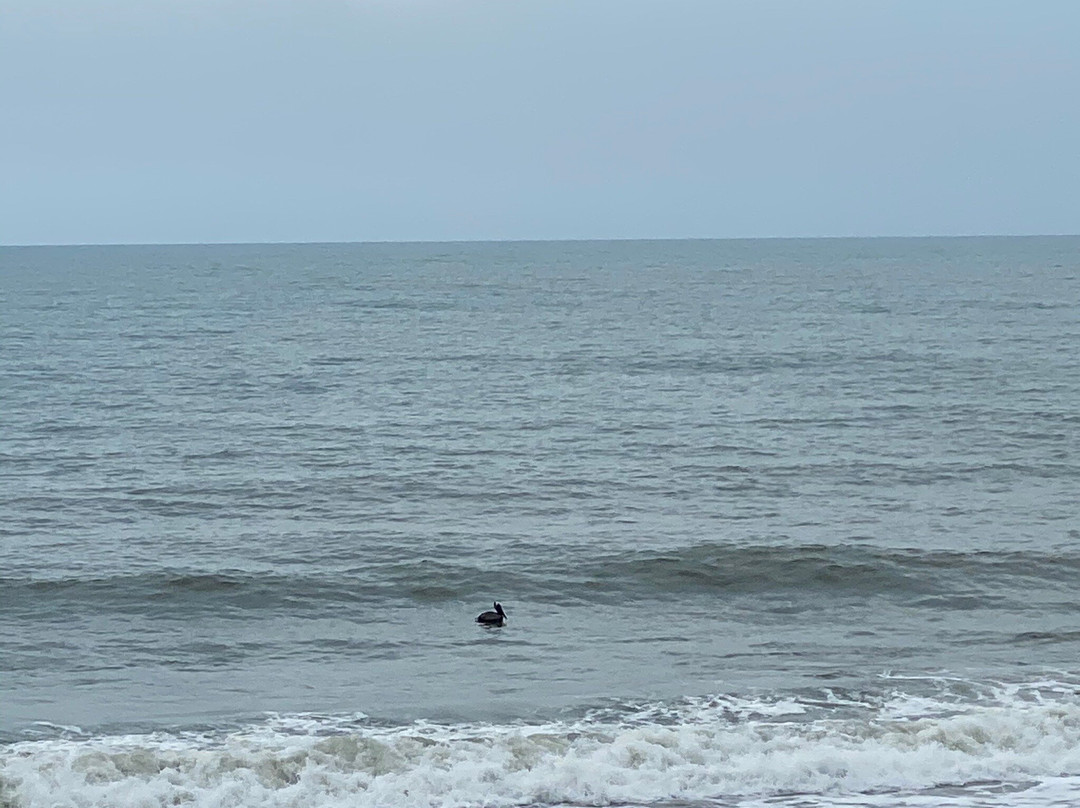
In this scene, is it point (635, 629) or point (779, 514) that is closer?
point (635, 629)

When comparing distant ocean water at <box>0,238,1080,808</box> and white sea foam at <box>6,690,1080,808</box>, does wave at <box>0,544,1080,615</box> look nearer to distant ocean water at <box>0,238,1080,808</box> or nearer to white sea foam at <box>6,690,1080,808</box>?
distant ocean water at <box>0,238,1080,808</box>

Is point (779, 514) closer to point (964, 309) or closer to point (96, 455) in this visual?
point (96, 455)

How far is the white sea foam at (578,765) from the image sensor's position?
47.4 ft

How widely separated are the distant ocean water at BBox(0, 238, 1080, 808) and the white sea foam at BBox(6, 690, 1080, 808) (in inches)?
1.8

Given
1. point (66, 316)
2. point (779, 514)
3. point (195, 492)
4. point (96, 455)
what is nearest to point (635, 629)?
point (779, 514)

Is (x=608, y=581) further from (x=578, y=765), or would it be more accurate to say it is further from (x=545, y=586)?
(x=578, y=765)

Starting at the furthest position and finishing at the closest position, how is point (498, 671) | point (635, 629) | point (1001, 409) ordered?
point (1001, 409)
point (635, 629)
point (498, 671)

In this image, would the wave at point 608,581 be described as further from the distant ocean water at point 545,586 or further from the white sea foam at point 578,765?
the white sea foam at point 578,765

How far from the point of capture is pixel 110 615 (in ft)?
69.5

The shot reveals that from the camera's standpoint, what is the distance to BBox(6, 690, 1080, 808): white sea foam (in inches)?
569

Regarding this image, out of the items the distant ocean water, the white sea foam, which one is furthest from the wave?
the white sea foam

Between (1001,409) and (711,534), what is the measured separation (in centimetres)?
1687

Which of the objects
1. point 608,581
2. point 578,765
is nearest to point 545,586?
point 608,581

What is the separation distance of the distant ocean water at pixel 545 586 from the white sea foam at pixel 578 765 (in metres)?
0.04
